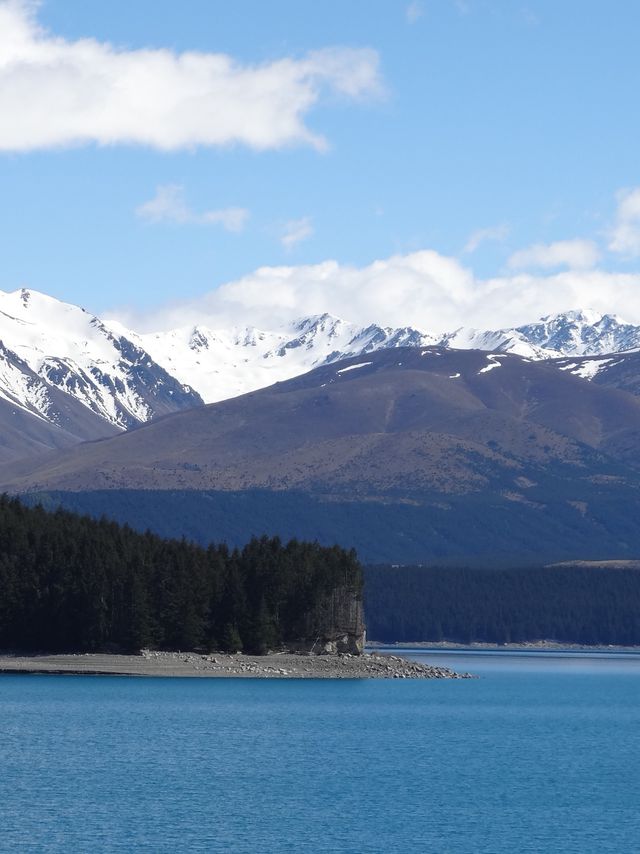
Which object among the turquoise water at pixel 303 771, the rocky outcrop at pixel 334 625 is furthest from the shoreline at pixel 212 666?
the turquoise water at pixel 303 771

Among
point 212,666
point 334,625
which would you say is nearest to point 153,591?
point 212,666

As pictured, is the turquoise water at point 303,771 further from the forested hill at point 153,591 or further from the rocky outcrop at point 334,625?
the rocky outcrop at point 334,625

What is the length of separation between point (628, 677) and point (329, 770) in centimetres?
10819

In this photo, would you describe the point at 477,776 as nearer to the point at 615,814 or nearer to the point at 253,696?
the point at 615,814

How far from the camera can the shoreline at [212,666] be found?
447ft

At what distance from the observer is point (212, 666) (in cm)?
14188

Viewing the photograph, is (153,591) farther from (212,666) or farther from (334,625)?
(334,625)

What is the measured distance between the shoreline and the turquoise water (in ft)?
17.3

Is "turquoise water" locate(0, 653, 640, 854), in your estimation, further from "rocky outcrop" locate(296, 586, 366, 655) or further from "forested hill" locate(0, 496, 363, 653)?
"rocky outcrop" locate(296, 586, 366, 655)

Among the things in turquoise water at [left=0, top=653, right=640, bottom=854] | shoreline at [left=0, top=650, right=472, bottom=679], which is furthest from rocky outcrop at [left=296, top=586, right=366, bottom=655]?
turquoise water at [left=0, top=653, right=640, bottom=854]

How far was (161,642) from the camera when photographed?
147750 millimetres

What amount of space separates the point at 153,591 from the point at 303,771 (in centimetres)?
6649

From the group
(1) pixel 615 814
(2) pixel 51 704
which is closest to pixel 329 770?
(1) pixel 615 814

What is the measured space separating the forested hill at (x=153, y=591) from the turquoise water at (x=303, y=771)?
13.2 m
